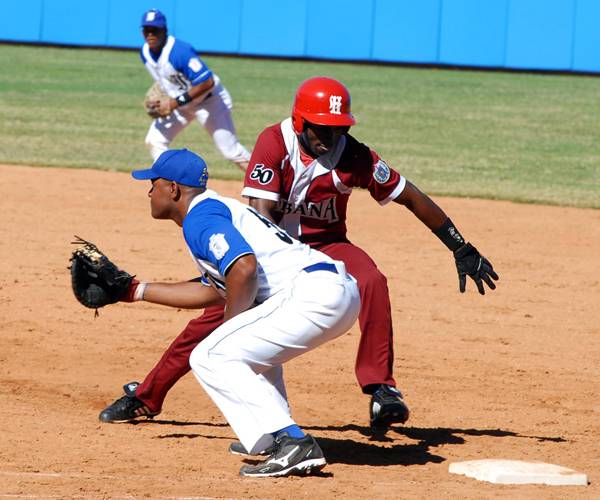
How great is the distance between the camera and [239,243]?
483 centimetres

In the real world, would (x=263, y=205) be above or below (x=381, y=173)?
below

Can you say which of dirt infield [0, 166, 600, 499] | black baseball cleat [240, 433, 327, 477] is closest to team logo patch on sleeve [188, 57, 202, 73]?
dirt infield [0, 166, 600, 499]

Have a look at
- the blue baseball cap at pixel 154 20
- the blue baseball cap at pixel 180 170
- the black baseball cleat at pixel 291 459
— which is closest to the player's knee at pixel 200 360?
the black baseball cleat at pixel 291 459

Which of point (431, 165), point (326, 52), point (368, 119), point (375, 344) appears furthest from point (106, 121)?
point (375, 344)

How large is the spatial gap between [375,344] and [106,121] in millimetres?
13253

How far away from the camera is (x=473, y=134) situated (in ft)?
60.4

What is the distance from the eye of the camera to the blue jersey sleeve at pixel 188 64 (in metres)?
12.1

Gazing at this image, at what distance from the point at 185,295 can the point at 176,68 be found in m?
7.34

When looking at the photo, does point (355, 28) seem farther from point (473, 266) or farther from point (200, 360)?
point (200, 360)

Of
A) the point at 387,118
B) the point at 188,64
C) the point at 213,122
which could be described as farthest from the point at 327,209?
the point at 387,118

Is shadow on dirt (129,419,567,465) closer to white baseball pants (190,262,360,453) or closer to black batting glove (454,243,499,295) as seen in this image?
white baseball pants (190,262,360,453)

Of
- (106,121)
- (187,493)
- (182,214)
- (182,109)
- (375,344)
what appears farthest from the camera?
(106,121)

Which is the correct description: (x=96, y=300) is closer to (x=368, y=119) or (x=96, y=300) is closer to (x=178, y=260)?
(x=178, y=260)

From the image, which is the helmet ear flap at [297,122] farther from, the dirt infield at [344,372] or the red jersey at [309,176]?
the dirt infield at [344,372]
